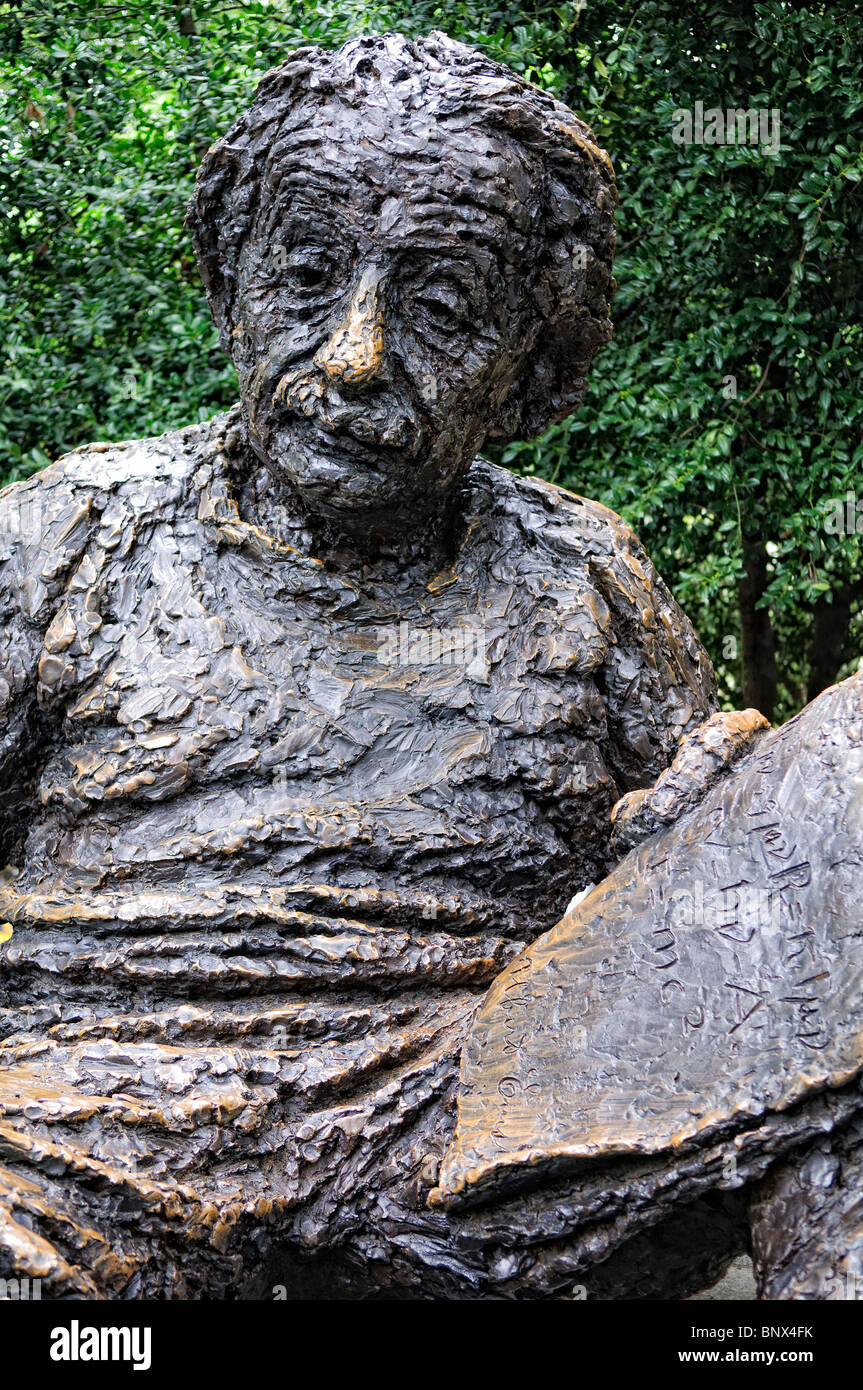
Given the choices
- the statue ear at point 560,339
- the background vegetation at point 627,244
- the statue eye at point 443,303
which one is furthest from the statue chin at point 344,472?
the background vegetation at point 627,244

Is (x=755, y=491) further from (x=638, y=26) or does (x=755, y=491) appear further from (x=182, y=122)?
(x=182, y=122)

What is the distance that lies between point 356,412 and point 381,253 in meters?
0.27

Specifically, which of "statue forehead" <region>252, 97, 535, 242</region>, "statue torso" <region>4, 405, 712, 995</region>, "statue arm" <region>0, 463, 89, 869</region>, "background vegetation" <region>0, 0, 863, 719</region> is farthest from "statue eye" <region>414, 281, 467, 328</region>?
"background vegetation" <region>0, 0, 863, 719</region>

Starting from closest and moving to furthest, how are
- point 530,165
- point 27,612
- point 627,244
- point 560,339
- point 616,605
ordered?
point 530,165 < point 27,612 < point 560,339 < point 616,605 < point 627,244

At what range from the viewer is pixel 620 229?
5719mm

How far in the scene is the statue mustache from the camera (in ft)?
8.91

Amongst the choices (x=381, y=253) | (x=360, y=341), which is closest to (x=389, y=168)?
(x=381, y=253)

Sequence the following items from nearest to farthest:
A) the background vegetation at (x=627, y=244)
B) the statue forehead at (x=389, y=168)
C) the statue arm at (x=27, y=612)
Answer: the statue forehead at (x=389, y=168) < the statue arm at (x=27, y=612) < the background vegetation at (x=627, y=244)

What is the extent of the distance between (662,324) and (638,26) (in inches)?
39.1

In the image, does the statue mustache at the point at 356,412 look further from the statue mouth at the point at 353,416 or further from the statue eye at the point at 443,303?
the statue eye at the point at 443,303

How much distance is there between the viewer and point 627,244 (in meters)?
5.64

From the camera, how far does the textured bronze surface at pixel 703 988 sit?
7.41 ft

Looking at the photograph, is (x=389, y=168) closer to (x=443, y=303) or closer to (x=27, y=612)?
(x=443, y=303)

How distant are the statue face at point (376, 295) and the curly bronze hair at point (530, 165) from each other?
0.06 meters
